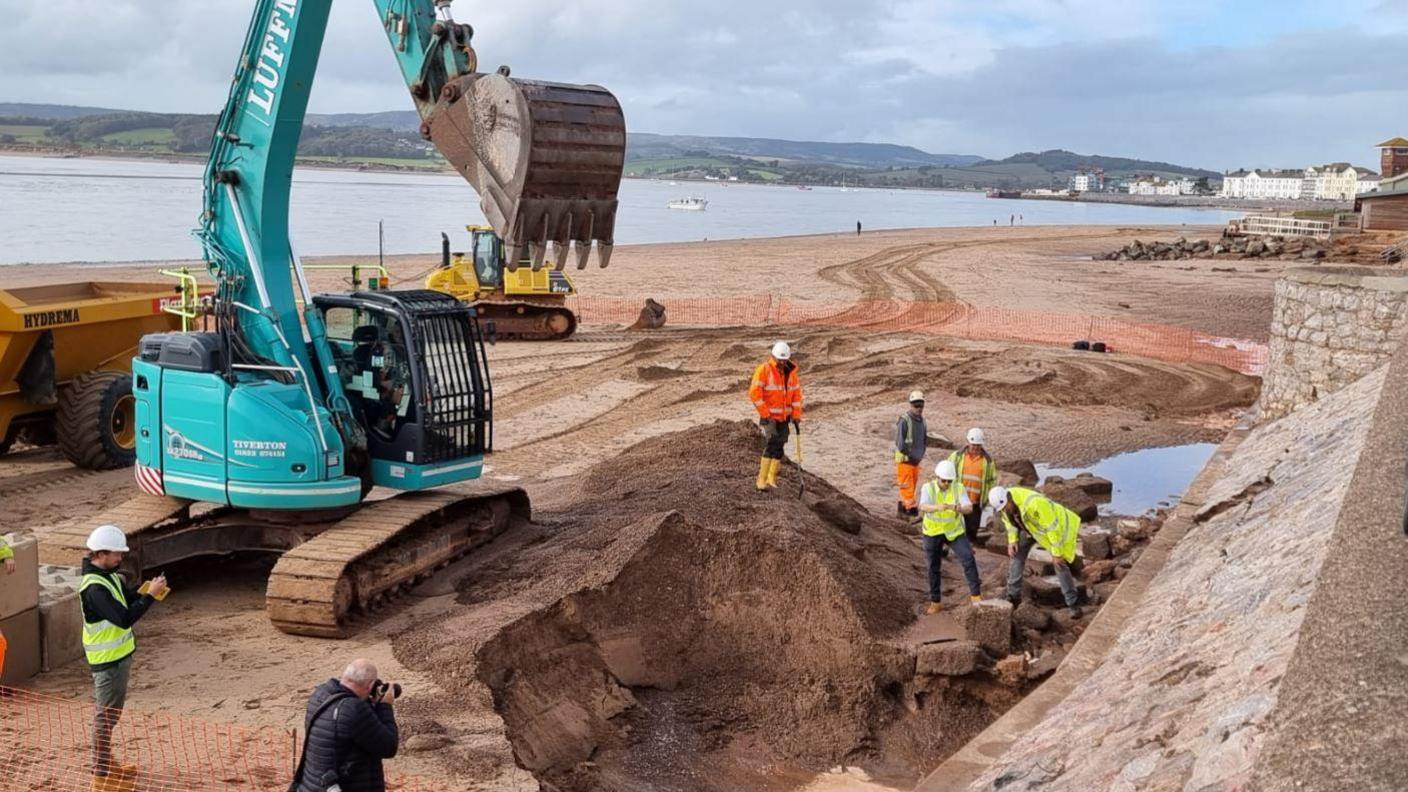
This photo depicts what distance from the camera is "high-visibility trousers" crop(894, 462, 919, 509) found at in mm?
14164

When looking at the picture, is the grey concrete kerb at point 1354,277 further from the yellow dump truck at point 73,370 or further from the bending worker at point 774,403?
the yellow dump truck at point 73,370

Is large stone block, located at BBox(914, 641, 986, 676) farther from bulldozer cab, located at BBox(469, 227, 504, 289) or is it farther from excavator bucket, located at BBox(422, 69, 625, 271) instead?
bulldozer cab, located at BBox(469, 227, 504, 289)

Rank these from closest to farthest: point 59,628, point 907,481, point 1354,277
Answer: point 59,628 → point 907,481 → point 1354,277

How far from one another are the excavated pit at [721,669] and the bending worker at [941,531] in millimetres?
382

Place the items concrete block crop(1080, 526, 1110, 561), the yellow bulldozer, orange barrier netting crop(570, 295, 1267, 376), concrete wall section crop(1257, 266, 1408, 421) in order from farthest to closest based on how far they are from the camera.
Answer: orange barrier netting crop(570, 295, 1267, 376)
the yellow bulldozer
concrete wall section crop(1257, 266, 1408, 421)
concrete block crop(1080, 526, 1110, 561)

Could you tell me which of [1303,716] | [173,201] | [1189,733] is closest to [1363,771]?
[1303,716]

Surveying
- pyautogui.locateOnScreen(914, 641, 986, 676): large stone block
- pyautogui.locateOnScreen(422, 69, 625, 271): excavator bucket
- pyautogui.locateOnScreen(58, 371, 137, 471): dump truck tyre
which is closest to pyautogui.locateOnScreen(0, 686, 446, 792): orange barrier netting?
pyautogui.locateOnScreen(422, 69, 625, 271): excavator bucket

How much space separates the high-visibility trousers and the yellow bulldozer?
527 inches

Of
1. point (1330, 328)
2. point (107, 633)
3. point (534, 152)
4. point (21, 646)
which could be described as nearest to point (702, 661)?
point (534, 152)

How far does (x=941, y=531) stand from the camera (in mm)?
10992

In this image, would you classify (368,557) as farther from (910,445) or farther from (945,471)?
(910,445)

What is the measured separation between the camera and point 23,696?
8625 mm

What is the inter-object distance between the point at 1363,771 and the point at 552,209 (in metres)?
6.73

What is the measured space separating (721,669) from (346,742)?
4576 mm
